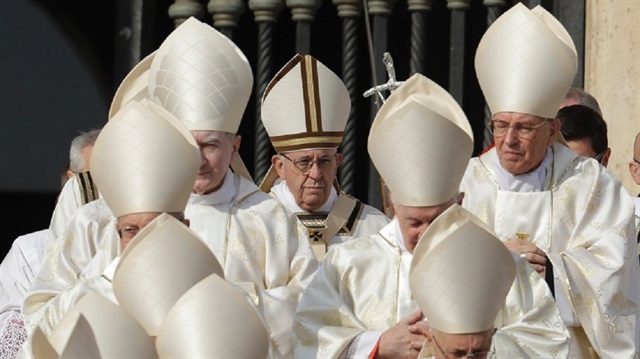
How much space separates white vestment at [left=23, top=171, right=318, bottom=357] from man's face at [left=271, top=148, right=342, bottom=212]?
Result: 579 mm

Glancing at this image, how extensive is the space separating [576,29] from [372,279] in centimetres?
328

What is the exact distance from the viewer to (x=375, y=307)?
773 centimetres

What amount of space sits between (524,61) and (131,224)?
5.78ft

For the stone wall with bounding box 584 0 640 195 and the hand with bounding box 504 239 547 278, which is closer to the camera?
the hand with bounding box 504 239 547 278

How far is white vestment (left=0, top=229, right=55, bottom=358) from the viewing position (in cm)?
920

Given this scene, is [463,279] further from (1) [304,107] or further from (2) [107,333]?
(1) [304,107]

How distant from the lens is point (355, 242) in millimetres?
7801

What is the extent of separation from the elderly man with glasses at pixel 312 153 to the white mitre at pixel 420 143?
4.42 ft

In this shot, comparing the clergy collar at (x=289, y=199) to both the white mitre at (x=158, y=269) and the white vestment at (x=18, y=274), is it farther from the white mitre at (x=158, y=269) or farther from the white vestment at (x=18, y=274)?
the white mitre at (x=158, y=269)

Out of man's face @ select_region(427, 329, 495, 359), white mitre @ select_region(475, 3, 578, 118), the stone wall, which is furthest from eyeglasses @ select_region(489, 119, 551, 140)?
the stone wall

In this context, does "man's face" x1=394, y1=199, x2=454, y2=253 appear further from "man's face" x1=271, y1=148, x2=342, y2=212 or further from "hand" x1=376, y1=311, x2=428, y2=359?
"man's face" x1=271, y1=148, x2=342, y2=212

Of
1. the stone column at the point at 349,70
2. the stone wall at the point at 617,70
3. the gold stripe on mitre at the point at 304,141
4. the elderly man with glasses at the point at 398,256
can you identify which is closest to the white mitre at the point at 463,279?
the elderly man with glasses at the point at 398,256

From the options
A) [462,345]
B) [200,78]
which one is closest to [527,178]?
[200,78]

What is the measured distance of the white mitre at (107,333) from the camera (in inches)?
239
